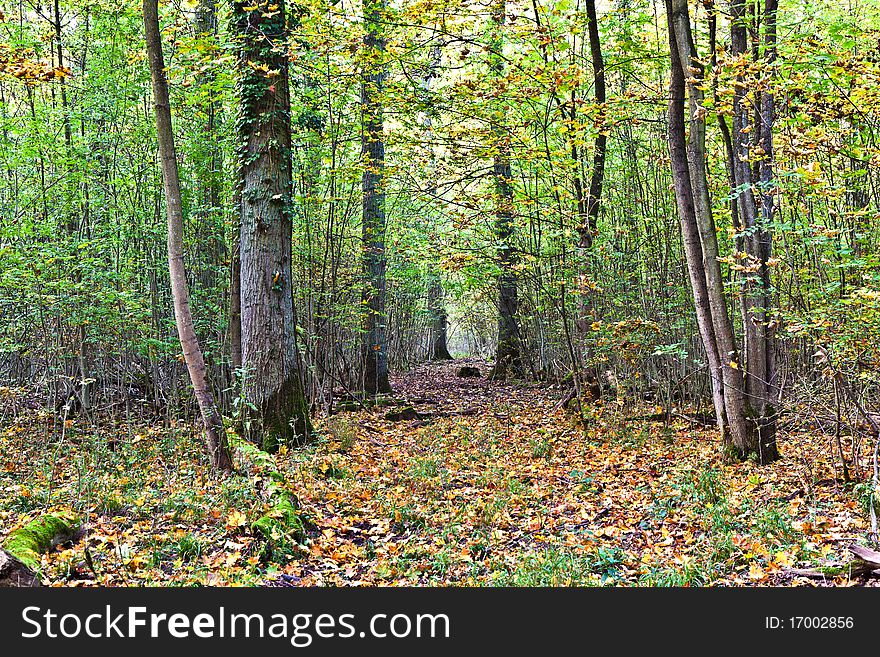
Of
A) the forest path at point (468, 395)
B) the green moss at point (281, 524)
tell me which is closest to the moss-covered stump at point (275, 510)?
the green moss at point (281, 524)

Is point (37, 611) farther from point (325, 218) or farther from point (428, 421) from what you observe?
point (325, 218)

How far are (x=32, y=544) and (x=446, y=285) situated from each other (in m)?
8.65

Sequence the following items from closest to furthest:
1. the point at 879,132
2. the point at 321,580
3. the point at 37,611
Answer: the point at 37,611
the point at 321,580
the point at 879,132

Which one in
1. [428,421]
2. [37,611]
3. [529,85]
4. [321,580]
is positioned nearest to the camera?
[37,611]

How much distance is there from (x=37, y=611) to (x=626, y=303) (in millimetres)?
8599

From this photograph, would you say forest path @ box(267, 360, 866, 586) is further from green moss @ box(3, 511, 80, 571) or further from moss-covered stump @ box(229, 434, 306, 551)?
green moss @ box(3, 511, 80, 571)

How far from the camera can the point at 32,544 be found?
4324 millimetres

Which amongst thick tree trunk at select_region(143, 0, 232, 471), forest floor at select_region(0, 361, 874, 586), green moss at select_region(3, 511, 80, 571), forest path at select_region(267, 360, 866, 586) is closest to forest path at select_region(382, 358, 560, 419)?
forest path at select_region(267, 360, 866, 586)

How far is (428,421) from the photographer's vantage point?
1077 cm

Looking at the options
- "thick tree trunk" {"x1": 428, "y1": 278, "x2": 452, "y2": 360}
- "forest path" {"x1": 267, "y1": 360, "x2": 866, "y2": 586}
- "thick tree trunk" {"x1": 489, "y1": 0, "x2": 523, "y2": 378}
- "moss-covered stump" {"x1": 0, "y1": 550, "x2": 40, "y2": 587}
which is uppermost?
"thick tree trunk" {"x1": 489, "y1": 0, "x2": 523, "y2": 378}

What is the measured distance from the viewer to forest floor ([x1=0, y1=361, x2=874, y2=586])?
4.32 m

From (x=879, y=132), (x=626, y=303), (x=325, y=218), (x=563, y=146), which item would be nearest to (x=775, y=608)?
(x=879, y=132)

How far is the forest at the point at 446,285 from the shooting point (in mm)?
4984

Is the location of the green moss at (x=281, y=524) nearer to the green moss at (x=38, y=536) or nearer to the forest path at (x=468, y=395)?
the green moss at (x=38, y=536)
